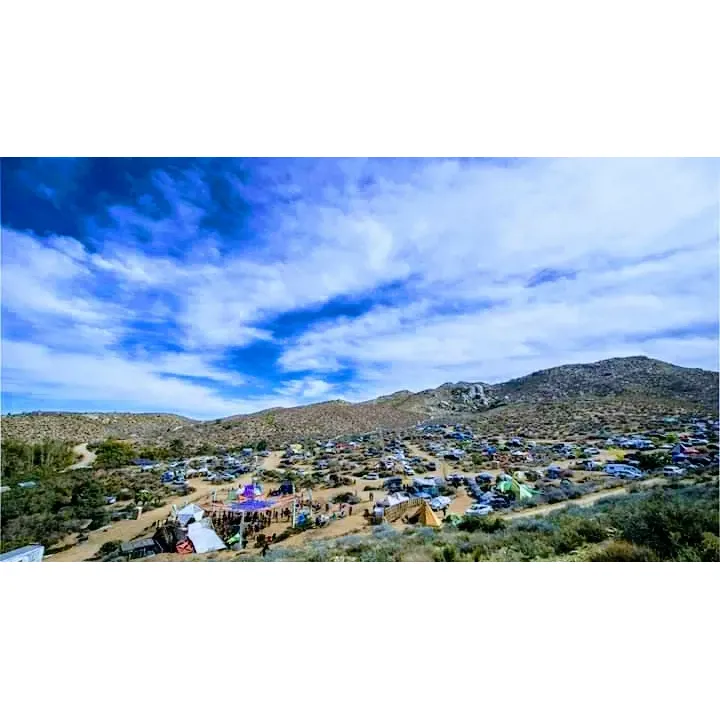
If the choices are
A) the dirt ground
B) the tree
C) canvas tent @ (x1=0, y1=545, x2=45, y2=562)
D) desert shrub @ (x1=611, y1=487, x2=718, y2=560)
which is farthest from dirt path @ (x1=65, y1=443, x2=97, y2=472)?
desert shrub @ (x1=611, y1=487, x2=718, y2=560)

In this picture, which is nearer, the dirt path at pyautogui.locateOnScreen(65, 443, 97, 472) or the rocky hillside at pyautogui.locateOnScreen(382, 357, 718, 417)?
the dirt path at pyautogui.locateOnScreen(65, 443, 97, 472)

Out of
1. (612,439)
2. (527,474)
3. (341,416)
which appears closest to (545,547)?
(527,474)

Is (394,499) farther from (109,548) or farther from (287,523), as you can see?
(109,548)

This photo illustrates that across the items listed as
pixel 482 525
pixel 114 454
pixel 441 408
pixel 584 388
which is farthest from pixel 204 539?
pixel 584 388

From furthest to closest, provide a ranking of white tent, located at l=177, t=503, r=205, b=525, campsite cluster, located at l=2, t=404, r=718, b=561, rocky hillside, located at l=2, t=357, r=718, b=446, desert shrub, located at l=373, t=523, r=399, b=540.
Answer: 1. rocky hillside, located at l=2, t=357, r=718, b=446
2. white tent, located at l=177, t=503, r=205, b=525
3. campsite cluster, located at l=2, t=404, r=718, b=561
4. desert shrub, located at l=373, t=523, r=399, b=540

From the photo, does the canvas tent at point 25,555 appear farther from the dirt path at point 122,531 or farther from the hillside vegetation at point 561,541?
the hillside vegetation at point 561,541

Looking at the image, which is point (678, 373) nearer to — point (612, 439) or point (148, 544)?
point (612, 439)

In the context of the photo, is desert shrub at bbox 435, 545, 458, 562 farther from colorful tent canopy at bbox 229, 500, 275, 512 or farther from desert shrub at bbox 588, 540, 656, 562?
colorful tent canopy at bbox 229, 500, 275, 512
